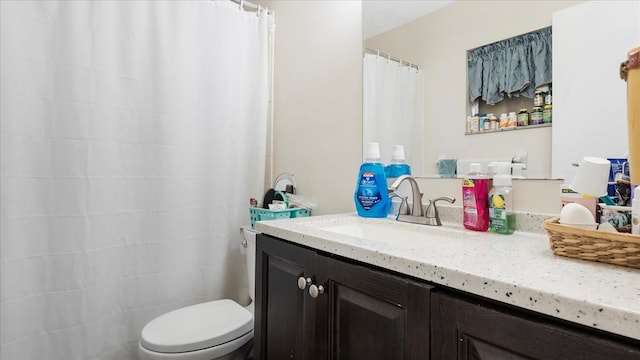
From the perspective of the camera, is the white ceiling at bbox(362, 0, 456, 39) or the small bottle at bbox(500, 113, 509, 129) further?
the white ceiling at bbox(362, 0, 456, 39)

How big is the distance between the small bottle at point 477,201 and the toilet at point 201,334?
3.02ft

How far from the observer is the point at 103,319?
138 cm

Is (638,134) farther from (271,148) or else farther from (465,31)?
(271,148)

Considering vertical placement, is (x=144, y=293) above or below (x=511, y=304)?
below

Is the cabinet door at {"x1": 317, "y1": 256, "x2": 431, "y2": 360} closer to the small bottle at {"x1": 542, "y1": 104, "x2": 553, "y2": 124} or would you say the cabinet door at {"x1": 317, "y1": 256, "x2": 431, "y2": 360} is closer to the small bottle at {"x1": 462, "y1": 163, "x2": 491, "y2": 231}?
the small bottle at {"x1": 462, "y1": 163, "x2": 491, "y2": 231}

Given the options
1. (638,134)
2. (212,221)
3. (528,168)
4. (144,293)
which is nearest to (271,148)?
(212,221)

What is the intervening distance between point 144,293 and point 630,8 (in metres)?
1.89

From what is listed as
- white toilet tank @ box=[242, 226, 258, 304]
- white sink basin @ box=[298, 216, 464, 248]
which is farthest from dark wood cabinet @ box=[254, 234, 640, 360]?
white toilet tank @ box=[242, 226, 258, 304]

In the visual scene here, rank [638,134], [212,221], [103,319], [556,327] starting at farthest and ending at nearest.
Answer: [212,221] < [103,319] < [638,134] < [556,327]

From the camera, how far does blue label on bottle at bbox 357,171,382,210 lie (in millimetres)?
1173

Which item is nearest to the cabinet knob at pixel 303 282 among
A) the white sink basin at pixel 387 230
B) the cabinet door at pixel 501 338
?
the white sink basin at pixel 387 230

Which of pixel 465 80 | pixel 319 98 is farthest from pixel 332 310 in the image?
pixel 319 98

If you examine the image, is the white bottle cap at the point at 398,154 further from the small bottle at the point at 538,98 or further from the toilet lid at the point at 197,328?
the toilet lid at the point at 197,328

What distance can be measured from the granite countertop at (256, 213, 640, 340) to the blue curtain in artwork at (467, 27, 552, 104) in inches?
16.0
